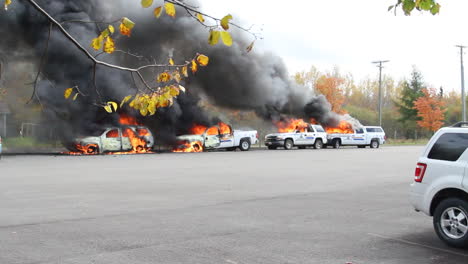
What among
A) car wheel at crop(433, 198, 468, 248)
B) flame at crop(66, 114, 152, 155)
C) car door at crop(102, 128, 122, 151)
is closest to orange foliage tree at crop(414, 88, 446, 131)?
flame at crop(66, 114, 152, 155)

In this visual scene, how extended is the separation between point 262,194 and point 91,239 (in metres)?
5.13

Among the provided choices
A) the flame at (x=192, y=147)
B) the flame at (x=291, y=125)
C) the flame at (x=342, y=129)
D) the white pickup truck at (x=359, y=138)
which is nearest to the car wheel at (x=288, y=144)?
the flame at (x=291, y=125)

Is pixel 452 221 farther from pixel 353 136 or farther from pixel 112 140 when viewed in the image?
pixel 353 136

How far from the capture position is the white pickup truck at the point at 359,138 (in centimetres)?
3653

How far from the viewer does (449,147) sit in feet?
21.0

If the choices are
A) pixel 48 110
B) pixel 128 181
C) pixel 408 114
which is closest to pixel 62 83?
pixel 48 110

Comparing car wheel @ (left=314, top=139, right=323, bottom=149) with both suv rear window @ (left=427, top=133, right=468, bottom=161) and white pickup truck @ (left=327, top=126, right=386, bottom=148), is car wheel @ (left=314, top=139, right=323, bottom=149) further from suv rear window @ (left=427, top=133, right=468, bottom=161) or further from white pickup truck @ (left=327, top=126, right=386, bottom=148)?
suv rear window @ (left=427, top=133, right=468, bottom=161)

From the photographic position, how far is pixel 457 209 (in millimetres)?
6102

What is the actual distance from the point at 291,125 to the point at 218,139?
309 inches

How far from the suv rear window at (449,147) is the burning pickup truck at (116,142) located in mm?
22608

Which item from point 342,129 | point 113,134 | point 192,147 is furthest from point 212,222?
point 342,129

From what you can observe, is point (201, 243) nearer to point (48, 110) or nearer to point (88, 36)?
point (48, 110)

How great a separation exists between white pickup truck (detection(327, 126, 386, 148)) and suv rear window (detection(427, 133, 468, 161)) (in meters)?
30.2

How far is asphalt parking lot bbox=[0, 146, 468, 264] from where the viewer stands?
18.9 ft
